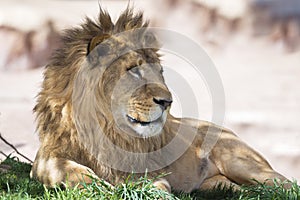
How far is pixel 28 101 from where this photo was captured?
8148 mm

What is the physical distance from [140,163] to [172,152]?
1.07 ft

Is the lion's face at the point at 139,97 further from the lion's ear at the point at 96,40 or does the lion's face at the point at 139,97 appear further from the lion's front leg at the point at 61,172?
the lion's front leg at the point at 61,172

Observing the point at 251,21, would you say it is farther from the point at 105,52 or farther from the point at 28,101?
the point at 105,52

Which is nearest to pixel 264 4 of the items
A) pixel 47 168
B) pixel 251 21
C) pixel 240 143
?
pixel 251 21

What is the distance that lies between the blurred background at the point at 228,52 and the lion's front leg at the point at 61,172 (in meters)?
3.56

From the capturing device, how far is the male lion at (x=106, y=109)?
13.5 feet

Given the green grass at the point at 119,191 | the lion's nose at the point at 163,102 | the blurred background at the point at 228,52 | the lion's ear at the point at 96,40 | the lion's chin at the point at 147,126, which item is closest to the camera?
the green grass at the point at 119,191

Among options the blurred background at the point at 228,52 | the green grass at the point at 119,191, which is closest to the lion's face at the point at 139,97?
the green grass at the point at 119,191

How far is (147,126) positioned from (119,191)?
54 centimetres

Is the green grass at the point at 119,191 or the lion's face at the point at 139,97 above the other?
the lion's face at the point at 139,97

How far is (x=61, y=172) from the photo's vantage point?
13.5ft

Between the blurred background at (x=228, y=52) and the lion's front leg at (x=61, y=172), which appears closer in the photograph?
the lion's front leg at (x=61, y=172)

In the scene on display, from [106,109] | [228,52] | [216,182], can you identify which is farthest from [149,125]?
[228,52]

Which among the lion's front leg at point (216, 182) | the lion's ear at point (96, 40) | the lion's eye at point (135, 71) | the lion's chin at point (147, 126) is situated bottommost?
the lion's front leg at point (216, 182)
